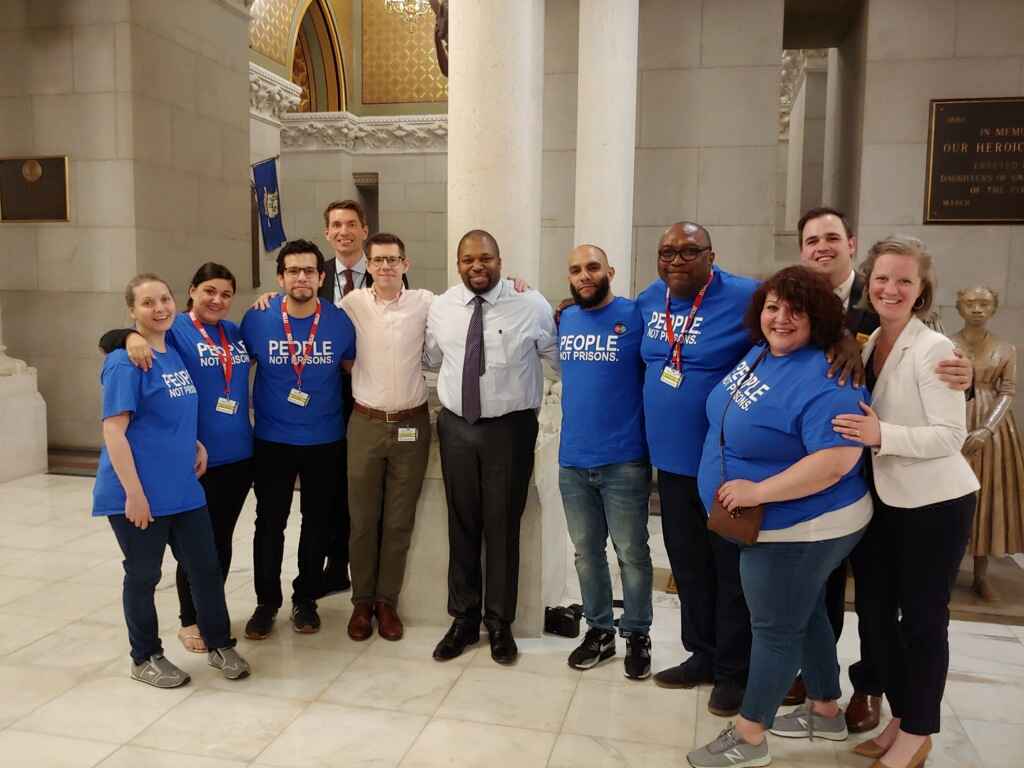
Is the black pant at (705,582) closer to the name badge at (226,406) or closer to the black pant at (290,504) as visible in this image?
the black pant at (290,504)

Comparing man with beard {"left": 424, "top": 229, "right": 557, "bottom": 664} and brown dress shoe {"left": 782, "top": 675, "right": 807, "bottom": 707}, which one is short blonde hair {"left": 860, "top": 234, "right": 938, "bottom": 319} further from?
brown dress shoe {"left": 782, "top": 675, "right": 807, "bottom": 707}

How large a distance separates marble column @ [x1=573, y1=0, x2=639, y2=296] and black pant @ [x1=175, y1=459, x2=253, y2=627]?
3839mm

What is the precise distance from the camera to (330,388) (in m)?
3.82

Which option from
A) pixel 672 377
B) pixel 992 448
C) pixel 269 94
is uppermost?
pixel 269 94

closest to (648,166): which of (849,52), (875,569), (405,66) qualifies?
(849,52)

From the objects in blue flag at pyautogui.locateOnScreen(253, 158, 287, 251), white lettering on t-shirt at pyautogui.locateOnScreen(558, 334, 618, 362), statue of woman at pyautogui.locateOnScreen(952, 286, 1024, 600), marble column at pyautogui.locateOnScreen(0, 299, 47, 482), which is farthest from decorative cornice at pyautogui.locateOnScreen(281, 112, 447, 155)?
white lettering on t-shirt at pyautogui.locateOnScreen(558, 334, 618, 362)

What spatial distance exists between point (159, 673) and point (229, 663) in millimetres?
269

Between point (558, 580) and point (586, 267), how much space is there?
193 centimetres

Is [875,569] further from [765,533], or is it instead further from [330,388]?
[330,388]

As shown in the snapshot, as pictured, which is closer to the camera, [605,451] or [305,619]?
[605,451]

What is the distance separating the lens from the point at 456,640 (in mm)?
3754

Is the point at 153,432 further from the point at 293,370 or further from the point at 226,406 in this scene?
the point at 293,370

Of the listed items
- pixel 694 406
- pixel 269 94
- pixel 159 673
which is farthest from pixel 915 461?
pixel 269 94

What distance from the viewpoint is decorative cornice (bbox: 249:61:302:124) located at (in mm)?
11617
